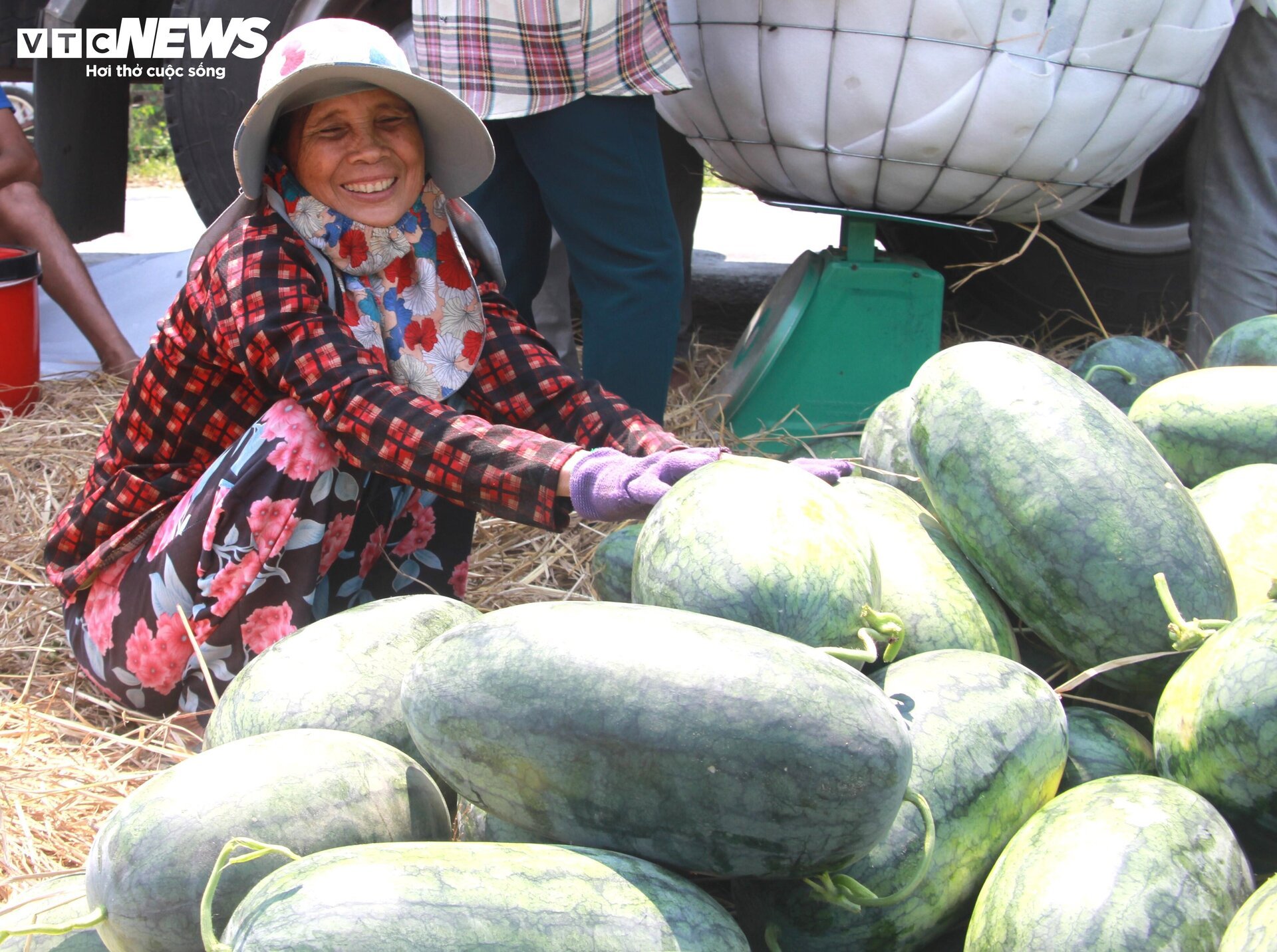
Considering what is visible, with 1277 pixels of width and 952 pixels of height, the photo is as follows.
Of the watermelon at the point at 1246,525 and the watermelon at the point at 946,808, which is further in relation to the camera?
the watermelon at the point at 1246,525

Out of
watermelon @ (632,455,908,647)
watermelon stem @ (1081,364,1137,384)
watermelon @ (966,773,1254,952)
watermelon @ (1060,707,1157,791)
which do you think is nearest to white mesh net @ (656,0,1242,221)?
watermelon stem @ (1081,364,1137,384)

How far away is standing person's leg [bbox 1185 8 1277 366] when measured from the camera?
3178 mm

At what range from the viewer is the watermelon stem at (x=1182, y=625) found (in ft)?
4.21

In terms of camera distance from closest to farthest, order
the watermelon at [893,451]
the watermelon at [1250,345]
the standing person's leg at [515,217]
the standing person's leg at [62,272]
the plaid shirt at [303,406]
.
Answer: the plaid shirt at [303,406] → the watermelon at [893,451] → the watermelon at [1250,345] → the standing person's leg at [515,217] → the standing person's leg at [62,272]

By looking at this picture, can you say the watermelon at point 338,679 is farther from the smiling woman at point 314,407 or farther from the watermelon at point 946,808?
the watermelon at point 946,808

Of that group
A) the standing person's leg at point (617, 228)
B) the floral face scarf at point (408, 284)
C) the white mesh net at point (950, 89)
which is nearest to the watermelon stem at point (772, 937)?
the floral face scarf at point (408, 284)

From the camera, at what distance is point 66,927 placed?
3.46 ft

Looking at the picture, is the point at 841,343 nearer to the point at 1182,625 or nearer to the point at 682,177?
the point at 682,177

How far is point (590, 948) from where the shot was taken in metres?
0.94

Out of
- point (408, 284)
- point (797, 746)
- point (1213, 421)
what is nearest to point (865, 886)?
point (797, 746)

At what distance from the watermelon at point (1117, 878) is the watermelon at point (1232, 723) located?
0.15ft

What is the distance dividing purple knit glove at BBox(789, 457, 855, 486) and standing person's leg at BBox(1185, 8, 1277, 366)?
2033mm

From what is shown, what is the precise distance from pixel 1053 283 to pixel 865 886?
346cm

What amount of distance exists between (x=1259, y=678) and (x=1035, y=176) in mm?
1892
